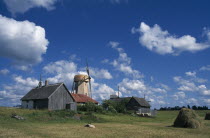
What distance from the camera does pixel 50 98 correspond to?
50.8 metres

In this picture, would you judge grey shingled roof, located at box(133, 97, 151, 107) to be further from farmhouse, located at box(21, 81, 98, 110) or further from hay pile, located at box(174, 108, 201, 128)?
→ hay pile, located at box(174, 108, 201, 128)

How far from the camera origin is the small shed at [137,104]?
7864 cm

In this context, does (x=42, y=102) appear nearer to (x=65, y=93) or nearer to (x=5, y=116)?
(x=65, y=93)

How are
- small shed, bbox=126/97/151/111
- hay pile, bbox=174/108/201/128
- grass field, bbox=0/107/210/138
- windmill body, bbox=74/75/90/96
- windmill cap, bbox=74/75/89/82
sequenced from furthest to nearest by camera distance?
1. windmill cap, bbox=74/75/89/82
2. small shed, bbox=126/97/151/111
3. windmill body, bbox=74/75/90/96
4. hay pile, bbox=174/108/201/128
5. grass field, bbox=0/107/210/138

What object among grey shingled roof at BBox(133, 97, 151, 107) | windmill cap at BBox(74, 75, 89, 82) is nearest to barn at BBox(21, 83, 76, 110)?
windmill cap at BBox(74, 75, 89, 82)

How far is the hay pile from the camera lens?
28484 millimetres

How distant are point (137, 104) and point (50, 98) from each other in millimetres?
35727

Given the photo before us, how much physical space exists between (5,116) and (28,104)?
24.7m

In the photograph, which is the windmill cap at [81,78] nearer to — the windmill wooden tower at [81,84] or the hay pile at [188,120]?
the windmill wooden tower at [81,84]

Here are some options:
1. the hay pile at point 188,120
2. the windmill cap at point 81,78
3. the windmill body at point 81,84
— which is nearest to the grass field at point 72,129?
the hay pile at point 188,120

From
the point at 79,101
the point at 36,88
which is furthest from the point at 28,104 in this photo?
the point at 79,101

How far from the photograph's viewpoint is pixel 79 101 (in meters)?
65.1

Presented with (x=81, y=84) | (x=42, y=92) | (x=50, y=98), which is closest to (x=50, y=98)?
(x=50, y=98)

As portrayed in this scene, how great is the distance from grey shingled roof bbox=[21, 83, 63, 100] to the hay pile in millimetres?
29263
